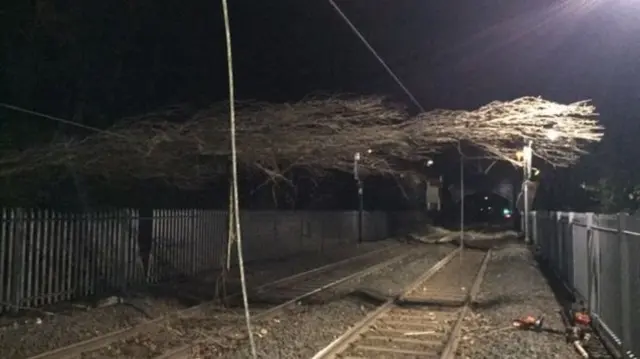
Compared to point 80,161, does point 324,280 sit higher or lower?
lower

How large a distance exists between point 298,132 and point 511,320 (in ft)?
17.5

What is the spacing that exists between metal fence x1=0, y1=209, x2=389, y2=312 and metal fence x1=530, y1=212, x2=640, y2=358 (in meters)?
6.78

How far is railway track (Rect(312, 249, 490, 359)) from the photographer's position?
10.3 m

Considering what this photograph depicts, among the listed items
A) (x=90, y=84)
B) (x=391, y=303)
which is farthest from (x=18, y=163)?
(x=391, y=303)

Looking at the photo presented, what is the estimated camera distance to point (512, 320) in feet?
44.1

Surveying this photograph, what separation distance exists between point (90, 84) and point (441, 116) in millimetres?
8737

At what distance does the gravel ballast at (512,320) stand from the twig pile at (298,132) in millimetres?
3123

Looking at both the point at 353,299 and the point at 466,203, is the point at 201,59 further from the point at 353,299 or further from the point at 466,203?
the point at 466,203

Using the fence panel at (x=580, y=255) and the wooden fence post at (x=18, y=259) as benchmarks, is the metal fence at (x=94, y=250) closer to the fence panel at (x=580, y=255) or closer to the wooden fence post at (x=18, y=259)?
the wooden fence post at (x=18, y=259)

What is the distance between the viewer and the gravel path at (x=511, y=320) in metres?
10.5

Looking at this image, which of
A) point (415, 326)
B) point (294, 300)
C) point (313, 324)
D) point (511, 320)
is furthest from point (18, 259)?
point (511, 320)

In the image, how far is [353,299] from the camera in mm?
16219

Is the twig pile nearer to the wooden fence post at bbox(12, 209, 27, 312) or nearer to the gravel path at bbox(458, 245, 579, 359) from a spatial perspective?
the wooden fence post at bbox(12, 209, 27, 312)

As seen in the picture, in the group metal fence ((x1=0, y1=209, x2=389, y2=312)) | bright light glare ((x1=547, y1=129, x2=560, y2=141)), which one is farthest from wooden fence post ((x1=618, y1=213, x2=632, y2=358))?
metal fence ((x1=0, y1=209, x2=389, y2=312))
